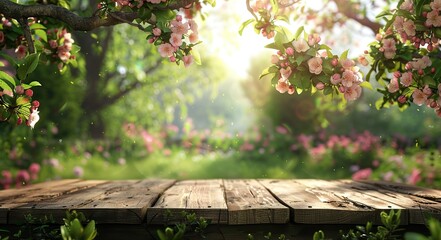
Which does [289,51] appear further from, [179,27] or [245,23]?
[179,27]

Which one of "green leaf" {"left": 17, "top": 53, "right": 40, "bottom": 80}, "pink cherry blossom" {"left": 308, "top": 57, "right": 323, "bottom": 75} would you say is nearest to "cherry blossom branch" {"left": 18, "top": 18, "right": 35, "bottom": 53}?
"green leaf" {"left": 17, "top": 53, "right": 40, "bottom": 80}

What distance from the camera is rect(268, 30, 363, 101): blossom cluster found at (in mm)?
2861

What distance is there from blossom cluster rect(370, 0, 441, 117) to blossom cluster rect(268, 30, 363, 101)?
1.83 ft

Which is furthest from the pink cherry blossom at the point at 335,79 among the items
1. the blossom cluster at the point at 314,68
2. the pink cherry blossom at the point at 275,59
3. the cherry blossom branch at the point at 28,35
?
the cherry blossom branch at the point at 28,35

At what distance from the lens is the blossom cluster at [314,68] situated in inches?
113

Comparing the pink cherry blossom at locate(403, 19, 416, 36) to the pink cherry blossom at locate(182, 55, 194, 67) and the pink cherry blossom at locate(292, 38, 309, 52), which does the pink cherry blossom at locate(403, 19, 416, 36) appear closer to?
the pink cherry blossom at locate(292, 38, 309, 52)

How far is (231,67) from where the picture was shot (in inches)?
530

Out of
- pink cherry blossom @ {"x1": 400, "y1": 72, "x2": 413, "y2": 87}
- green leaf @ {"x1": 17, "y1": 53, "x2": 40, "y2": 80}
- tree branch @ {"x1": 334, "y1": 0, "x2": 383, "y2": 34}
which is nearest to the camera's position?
green leaf @ {"x1": 17, "y1": 53, "x2": 40, "y2": 80}

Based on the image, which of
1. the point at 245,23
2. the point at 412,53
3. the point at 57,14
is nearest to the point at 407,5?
the point at 412,53

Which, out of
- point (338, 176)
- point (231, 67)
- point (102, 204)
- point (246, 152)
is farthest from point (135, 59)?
point (102, 204)

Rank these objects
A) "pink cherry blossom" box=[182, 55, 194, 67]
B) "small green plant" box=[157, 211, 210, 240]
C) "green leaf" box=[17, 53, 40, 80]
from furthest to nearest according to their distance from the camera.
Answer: "pink cherry blossom" box=[182, 55, 194, 67]
"green leaf" box=[17, 53, 40, 80]
"small green plant" box=[157, 211, 210, 240]

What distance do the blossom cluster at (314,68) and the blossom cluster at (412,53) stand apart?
1.83 feet

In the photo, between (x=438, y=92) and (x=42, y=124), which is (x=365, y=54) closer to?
(x=438, y=92)

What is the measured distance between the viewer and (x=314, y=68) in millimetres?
2844
